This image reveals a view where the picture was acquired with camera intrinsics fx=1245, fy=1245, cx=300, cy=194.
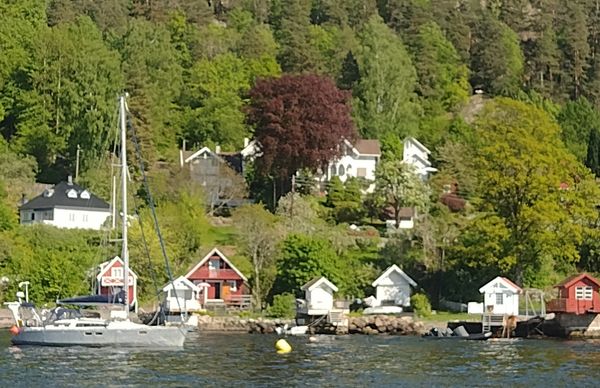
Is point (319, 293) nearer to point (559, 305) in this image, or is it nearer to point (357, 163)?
point (559, 305)

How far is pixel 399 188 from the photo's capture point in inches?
3607

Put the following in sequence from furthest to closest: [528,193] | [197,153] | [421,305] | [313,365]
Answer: [197,153]
[528,193]
[421,305]
[313,365]

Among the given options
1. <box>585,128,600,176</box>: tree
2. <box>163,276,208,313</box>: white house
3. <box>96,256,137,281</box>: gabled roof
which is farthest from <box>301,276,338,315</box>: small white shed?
<box>585,128,600,176</box>: tree

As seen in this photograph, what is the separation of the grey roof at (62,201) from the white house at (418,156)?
27.1 metres

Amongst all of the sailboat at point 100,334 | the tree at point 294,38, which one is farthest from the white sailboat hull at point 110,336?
the tree at point 294,38

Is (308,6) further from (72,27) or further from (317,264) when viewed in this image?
(317,264)

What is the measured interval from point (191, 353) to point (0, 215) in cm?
3520

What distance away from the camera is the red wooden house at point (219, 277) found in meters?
76.3

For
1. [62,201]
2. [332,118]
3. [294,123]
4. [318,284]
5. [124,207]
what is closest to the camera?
[124,207]

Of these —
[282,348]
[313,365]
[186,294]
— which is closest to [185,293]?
[186,294]

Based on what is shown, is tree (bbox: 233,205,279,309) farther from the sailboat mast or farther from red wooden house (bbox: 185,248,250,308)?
the sailboat mast

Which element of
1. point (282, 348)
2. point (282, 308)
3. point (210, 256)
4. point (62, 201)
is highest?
point (62, 201)

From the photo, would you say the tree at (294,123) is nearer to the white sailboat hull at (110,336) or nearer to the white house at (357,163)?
the white house at (357,163)

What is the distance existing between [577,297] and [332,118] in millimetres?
29965
